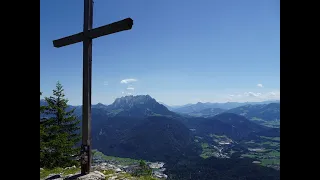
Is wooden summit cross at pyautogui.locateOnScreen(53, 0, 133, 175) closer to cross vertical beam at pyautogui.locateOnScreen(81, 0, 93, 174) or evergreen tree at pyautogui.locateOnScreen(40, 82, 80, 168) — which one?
cross vertical beam at pyautogui.locateOnScreen(81, 0, 93, 174)

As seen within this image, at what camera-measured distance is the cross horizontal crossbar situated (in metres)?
6.18

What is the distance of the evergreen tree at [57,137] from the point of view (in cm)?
2238

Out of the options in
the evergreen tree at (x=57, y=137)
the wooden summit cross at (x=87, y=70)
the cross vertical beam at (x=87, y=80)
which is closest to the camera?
the wooden summit cross at (x=87, y=70)

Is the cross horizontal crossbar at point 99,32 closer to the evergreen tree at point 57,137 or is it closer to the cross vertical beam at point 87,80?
the cross vertical beam at point 87,80

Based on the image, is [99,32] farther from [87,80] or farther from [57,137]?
[57,137]

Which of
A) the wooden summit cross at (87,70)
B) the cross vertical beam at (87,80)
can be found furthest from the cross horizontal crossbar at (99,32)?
the cross vertical beam at (87,80)

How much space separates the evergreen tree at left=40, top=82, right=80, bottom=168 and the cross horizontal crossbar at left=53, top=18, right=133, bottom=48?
528 inches

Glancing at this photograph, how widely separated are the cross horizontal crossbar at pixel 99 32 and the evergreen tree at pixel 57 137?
13409 mm

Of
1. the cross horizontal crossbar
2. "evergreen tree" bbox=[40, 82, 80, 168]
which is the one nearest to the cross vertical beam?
the cross horizontal crossbar

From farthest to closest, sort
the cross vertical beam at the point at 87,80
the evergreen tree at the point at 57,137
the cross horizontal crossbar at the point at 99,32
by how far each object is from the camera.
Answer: the evergreen tree at the point at 57,137
the cross vertical beam at the point at 87,80
the cross horizontal crossbar at the point at 99,32
